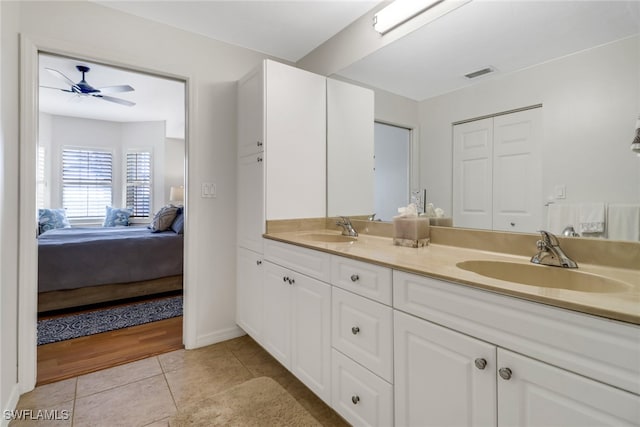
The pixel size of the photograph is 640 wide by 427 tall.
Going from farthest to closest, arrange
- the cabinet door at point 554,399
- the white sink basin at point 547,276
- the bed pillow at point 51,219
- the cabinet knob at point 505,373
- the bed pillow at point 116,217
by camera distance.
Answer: the bed pillow at point 116,217, the bed pillow at point 51,219, the white sink basin at point 547,276, the cabinet knob at point 505,373, the cabinet door at point 554,399

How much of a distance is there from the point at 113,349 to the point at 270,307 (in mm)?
1305

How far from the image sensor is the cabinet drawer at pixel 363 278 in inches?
45.7

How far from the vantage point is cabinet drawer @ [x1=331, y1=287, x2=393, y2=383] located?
3.78 feet

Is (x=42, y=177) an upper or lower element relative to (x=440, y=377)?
upper

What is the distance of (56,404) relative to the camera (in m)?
1.65

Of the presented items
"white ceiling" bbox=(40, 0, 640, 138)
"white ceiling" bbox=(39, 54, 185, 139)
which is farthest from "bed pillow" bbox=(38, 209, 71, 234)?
"white ceiling" bbox=(40, 0, 640, 138)

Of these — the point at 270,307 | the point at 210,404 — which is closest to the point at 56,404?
the point at 210,404

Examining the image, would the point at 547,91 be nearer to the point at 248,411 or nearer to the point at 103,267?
the point at 248,411

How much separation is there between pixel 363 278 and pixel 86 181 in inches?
245

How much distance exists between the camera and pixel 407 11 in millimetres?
1755

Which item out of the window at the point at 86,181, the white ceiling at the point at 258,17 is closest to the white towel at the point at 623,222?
the white ceiling at the point at 258,17

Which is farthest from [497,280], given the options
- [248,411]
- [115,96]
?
[115,96]

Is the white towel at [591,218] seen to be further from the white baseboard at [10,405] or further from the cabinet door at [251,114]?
the white baseboard at [10,405]

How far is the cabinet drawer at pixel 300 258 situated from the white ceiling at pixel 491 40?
106cm
